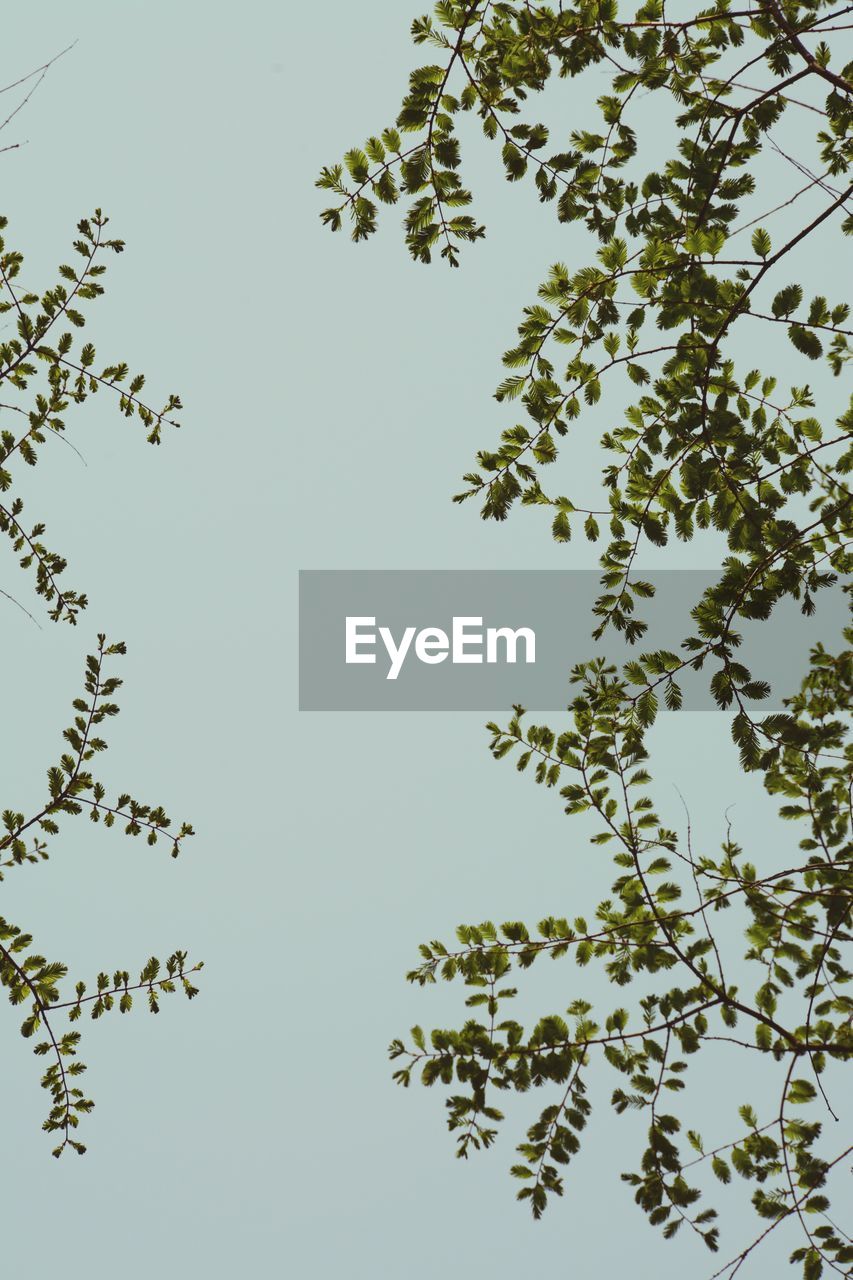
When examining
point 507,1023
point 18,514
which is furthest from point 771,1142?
point 18,514

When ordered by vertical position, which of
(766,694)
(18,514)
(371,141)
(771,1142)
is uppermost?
(371,141)

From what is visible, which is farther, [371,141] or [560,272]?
[560,272]

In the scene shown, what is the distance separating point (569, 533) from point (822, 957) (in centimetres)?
163

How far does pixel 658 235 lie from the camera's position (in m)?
3.02

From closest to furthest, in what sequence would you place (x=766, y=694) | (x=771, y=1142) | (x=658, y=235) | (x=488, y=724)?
(x=771, y=1142) < (x=766, y=694) < (x=658, y=235) < (x=488, y=724)

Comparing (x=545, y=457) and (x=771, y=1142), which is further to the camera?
(x=545, y=457)

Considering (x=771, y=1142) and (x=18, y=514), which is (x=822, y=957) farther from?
(x=18, y=514)

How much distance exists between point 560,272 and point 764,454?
926 mm

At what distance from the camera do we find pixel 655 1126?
2.63m

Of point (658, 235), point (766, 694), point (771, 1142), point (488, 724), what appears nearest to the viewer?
point (771, 1142)

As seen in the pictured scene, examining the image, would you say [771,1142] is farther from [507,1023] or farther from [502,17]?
[502,17]

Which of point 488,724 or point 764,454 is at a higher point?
point 764,454

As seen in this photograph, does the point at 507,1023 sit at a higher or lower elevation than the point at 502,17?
lower

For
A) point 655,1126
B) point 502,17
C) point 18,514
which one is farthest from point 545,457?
point 655,1126
